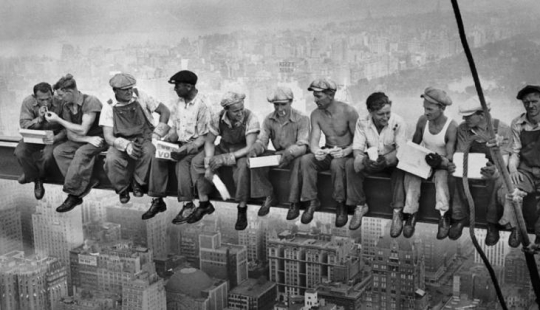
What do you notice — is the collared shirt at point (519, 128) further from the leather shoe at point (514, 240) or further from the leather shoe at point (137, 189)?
the leather shoe at point (137, 189)

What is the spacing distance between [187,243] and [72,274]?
1642 mm

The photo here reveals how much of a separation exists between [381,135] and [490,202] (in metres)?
0.93

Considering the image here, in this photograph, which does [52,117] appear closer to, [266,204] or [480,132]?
[266,204]

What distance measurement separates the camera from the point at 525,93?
4641mm

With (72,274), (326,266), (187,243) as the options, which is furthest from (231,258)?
(72,274)

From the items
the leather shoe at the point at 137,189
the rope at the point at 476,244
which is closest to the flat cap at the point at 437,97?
the leather shoe at the point at 137,189

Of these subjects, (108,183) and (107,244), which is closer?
(108,183)

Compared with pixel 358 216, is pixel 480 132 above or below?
above

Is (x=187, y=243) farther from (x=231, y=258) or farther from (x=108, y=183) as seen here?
(x=108, y=183)

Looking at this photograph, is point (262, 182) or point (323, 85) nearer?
point (323, 85)

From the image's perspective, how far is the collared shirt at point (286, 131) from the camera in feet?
17.9

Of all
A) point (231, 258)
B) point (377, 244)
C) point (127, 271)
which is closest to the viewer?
point (377, 244)

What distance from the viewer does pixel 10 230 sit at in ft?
28.0

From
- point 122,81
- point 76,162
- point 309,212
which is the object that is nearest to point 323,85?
point 309,212
